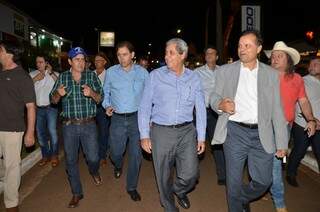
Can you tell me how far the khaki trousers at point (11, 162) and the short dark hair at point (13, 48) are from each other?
100 cm

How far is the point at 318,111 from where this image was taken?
705 centimetres

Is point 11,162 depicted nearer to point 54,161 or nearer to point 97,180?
point 97,180

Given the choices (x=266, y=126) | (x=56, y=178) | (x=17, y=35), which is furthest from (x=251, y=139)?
(x=17, y=35)

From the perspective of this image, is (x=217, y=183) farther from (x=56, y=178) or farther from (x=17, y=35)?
(x=17, y=35)

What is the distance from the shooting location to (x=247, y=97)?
16.1ft

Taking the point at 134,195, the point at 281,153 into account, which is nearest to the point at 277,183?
the point at 281,153

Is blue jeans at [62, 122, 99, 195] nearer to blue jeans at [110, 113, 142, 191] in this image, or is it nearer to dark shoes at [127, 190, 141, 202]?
blue jeans at [110, 113, 142, 191]

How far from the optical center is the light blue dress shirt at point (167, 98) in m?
5.23

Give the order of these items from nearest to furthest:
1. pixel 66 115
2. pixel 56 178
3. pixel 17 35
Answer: pixel 66 115 → pixel 56 178 → pixel 17 35

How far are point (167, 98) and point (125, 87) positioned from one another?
1.39m

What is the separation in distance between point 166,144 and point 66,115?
170cm

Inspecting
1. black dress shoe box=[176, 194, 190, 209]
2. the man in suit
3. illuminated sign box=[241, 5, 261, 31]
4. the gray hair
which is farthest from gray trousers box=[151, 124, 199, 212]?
illuminated sign box=[241, 5, 261, 31]

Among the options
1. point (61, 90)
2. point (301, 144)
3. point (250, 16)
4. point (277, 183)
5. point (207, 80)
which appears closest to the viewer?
point (277, 183)

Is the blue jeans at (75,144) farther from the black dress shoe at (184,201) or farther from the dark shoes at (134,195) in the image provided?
the black dress shoe at (184,201)
